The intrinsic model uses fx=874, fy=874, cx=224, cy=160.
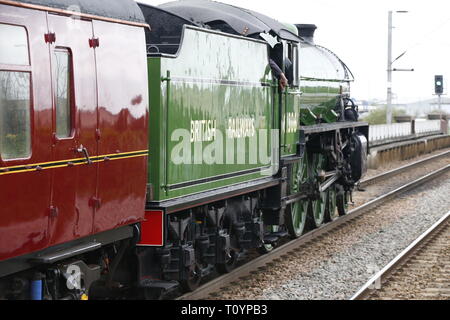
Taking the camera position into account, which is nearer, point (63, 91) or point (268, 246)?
point (63, 91)

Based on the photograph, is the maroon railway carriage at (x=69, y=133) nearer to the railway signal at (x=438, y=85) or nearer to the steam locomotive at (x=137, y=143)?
the steam locomotive at (x=137, y=143)

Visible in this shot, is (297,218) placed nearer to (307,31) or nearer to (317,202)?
(317,202)

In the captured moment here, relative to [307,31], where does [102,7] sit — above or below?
below

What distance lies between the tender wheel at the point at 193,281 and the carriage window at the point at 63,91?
340cm

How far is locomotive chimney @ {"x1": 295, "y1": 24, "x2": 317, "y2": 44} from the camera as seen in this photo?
17500 millimetres

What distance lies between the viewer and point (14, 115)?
6043 millimetres

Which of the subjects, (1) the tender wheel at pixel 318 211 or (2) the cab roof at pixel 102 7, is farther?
(1) the tender wheel at pixel 318 211

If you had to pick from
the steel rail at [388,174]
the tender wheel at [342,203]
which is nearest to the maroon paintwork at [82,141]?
the tender wheel at [342,203]

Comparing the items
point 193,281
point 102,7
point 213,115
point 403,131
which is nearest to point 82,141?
point 102,7

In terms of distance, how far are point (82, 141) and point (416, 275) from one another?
6.30 metres

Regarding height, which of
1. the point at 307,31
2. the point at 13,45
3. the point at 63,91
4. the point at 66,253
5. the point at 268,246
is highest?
the point at 307,31

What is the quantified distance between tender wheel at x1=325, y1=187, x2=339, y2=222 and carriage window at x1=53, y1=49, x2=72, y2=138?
10356 millimetres

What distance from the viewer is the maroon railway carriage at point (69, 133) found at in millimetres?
6039

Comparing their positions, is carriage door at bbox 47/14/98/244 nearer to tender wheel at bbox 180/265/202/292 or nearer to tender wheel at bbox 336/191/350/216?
tender wheel at bbox 180/265/202/292
